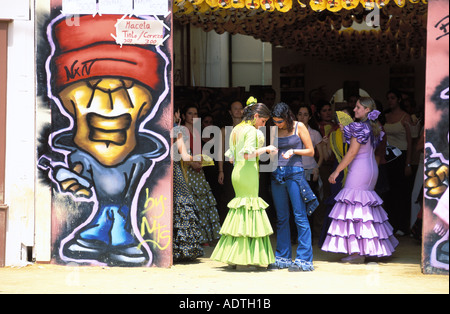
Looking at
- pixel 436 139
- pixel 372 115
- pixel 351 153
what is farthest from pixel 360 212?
pixel 436 139

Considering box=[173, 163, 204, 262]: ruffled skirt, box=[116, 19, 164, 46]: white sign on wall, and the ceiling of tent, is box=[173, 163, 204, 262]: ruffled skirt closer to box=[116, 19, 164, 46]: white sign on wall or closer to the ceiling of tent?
box=[116, 19, 164, 46]: white sign on wall

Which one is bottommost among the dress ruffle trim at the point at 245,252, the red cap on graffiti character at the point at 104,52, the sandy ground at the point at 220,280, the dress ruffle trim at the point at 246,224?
the sandy ground at the point at 220,280

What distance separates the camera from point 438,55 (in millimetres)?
8070

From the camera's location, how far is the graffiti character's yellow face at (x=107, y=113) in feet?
28.0

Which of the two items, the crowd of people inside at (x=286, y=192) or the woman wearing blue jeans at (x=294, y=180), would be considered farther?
the woman wearing blue jeans at (x=294, y=180)

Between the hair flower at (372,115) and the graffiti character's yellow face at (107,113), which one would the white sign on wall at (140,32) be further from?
the hair flower at (372,115)

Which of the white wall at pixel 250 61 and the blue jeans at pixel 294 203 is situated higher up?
the white wall at pixel 250 61

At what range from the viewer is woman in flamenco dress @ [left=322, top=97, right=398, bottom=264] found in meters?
8.83

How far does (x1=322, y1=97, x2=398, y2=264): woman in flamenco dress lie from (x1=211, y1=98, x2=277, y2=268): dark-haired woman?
98cm

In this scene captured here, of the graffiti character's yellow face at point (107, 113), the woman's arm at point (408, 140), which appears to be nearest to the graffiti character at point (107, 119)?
the graffiti character's yellow face at point (107, 113)

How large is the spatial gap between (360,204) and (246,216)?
4.78 ft

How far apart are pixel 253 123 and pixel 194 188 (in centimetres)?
185

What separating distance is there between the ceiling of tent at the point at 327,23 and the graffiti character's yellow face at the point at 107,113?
1.29m

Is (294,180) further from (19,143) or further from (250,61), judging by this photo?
(250,61)
